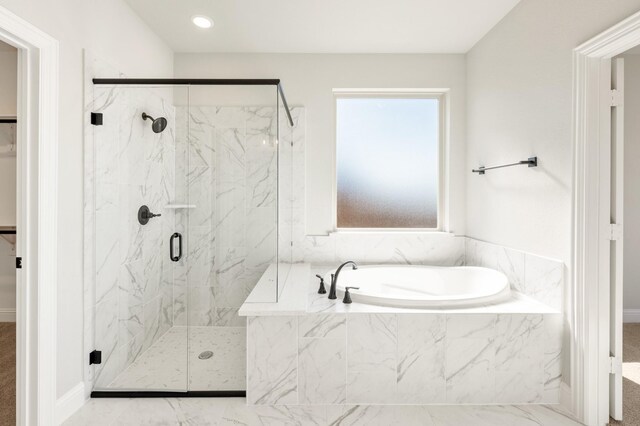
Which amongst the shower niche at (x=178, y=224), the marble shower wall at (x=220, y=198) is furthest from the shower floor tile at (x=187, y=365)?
the marble shower wall at (x=220, y=198)

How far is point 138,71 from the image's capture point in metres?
2.41

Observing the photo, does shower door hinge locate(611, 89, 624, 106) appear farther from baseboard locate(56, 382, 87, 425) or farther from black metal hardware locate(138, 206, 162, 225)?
baseboard locate(56, 382, 87, 425)

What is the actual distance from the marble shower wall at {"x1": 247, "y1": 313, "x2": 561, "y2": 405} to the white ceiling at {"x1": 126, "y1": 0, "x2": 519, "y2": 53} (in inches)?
82.6

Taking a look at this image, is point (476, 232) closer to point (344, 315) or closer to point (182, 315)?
point (344, 315)

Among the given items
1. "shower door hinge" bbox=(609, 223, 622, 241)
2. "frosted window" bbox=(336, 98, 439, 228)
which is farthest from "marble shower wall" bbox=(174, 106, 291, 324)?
"shower door hinge" bbox=(609, 223, 622, 241)

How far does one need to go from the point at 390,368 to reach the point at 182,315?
137 centimetres

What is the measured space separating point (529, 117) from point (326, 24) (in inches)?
63.9

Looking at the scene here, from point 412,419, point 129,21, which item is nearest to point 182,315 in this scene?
point 412,419

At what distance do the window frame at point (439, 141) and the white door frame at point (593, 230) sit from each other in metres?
1.35

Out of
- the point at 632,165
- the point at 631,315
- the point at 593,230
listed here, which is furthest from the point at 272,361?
the point at 632,165

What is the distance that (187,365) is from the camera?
204 cm

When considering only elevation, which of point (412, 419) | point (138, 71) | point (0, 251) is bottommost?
point (412, 419)

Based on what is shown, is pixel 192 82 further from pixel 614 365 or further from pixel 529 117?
pixel 614 365

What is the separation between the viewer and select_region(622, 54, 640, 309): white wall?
301 cm
